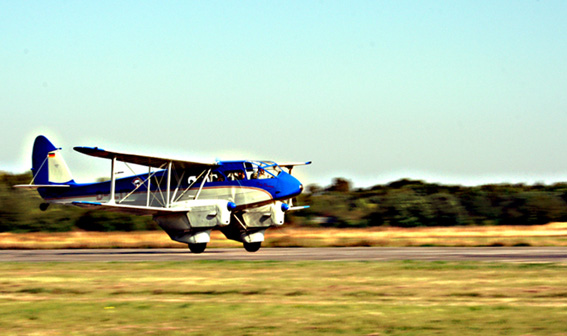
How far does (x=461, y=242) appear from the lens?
3828cm

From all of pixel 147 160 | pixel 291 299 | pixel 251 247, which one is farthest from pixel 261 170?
pixel 291 299

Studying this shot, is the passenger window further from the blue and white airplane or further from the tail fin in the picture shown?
the tail fin

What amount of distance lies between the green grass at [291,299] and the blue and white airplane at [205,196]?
880 centimetres

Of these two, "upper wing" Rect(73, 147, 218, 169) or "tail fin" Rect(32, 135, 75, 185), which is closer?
"upper wing" Rect(73, 147, 218, 169)

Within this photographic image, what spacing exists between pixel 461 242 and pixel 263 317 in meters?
27.7

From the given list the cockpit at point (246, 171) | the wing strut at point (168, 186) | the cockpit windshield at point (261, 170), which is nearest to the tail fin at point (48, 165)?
the wing strut at point (168, 186)

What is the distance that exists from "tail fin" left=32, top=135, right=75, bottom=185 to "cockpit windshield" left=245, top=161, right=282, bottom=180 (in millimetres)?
11337

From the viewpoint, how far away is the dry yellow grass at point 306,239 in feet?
125

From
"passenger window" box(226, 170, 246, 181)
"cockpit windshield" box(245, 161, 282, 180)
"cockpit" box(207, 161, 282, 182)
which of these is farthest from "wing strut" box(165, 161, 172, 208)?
"cockpit windshield" box(245, 161, 282, 180)

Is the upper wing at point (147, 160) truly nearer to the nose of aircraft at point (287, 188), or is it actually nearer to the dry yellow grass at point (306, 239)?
the nose of aircraft at point (287, 188)

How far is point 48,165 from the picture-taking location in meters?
38.5

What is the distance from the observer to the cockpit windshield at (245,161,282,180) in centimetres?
3222

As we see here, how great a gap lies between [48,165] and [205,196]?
10823mm

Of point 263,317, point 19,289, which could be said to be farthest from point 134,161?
point 263,317
